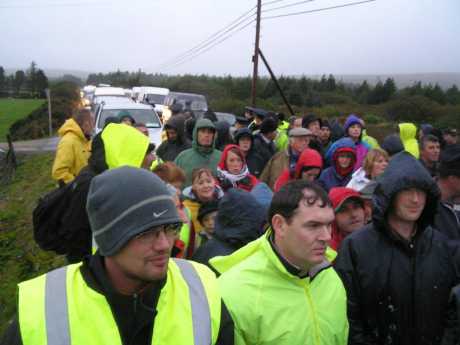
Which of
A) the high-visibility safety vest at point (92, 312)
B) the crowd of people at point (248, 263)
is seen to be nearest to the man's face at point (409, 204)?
the crowd of people at point (248, 263)

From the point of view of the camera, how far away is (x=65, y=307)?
4.97ft

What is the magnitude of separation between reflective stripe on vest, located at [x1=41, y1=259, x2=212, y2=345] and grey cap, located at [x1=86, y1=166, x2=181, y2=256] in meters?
0.19

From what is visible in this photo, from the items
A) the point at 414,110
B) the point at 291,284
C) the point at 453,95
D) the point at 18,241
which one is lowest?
the point at 18,241

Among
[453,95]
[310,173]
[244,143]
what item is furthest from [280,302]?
A: [453,95]

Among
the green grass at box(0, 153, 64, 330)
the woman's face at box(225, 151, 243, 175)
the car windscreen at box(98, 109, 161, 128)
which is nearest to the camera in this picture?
Result: the woman's face at box(225, 151, 243, 175)

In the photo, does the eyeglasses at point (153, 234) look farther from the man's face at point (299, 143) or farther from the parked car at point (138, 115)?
the parked car at point (138, 115)

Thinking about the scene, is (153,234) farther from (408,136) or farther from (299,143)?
(408,136)

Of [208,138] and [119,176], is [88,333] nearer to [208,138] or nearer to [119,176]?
[119,176]

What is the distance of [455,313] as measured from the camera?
2.23 metres

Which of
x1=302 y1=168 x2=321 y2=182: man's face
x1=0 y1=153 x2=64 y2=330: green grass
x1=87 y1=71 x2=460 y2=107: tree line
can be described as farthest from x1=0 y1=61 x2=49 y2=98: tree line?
x1=302 y1=168 x2=321 y2=182: man's face

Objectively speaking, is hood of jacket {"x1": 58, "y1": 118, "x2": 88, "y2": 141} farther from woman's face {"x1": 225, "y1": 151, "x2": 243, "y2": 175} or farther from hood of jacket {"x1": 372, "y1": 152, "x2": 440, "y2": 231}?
hood of jacket {"x1": 372, "y1": 152, "x2": 440, "y2": 231}

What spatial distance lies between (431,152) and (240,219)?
365 centimetres

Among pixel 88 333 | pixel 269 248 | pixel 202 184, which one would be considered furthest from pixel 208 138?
pixel 88 333

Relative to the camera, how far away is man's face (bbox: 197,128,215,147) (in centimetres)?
573
